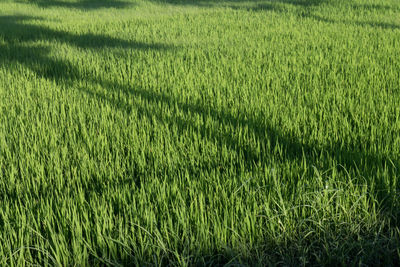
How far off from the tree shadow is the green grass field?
4212mm

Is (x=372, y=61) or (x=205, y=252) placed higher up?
(x=372, y=61)

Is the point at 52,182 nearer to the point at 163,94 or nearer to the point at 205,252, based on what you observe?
the point at 205,252

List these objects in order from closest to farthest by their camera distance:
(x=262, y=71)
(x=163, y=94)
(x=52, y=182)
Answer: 1. (x=52, y=182)
2. (x=163, y=94)
3. (x=262, y=71)

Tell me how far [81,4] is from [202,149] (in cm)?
952

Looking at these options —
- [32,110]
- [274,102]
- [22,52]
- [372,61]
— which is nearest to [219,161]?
[274,102]

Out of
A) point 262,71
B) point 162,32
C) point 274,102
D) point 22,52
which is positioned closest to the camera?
point 274,102

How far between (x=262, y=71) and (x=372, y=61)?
43.1 inches

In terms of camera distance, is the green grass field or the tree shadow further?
the tree shadow

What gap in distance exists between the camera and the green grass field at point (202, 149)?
1471 mm

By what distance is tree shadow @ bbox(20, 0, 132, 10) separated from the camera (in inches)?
391

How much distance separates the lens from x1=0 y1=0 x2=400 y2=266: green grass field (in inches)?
57.9

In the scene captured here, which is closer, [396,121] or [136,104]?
[396,121]

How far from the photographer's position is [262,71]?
150 inches

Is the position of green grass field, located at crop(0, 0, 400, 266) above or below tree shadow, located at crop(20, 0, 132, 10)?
below
